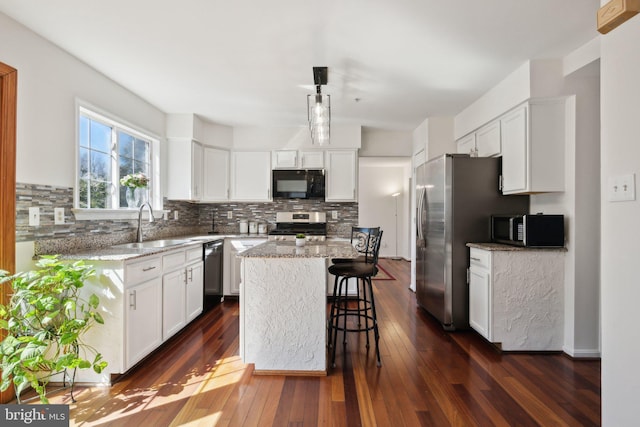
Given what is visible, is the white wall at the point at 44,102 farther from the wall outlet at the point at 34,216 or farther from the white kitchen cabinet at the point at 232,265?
the white kitchen cabinet at the point at 232,265

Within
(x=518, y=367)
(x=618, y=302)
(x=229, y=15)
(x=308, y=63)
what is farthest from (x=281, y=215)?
(x=618, y=302)

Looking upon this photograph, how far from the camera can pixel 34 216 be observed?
211 cm

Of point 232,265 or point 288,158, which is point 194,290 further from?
point 288,158

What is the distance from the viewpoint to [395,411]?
71.7 inches

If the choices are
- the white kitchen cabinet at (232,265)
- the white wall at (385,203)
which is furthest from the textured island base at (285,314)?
the white wall at (385,203)

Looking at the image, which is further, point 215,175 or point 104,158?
point 215,175

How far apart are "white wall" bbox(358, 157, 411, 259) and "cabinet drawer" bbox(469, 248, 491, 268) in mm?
4810

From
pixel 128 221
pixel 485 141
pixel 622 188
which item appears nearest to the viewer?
pixel 622 188

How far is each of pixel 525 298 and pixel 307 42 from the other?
2659 mm

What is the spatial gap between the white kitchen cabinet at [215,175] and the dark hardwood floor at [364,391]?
83.4 inches

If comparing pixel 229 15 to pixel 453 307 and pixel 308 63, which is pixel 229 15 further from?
pixel 453 307

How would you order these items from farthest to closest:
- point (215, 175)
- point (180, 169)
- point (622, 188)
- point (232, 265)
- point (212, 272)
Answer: point (215, 175)
point (232, 265)
point (180, 169)
point (212, 272)
point (622, 188)

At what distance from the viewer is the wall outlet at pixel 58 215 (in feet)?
7.53

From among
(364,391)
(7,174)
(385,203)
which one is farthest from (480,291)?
(385,203)
